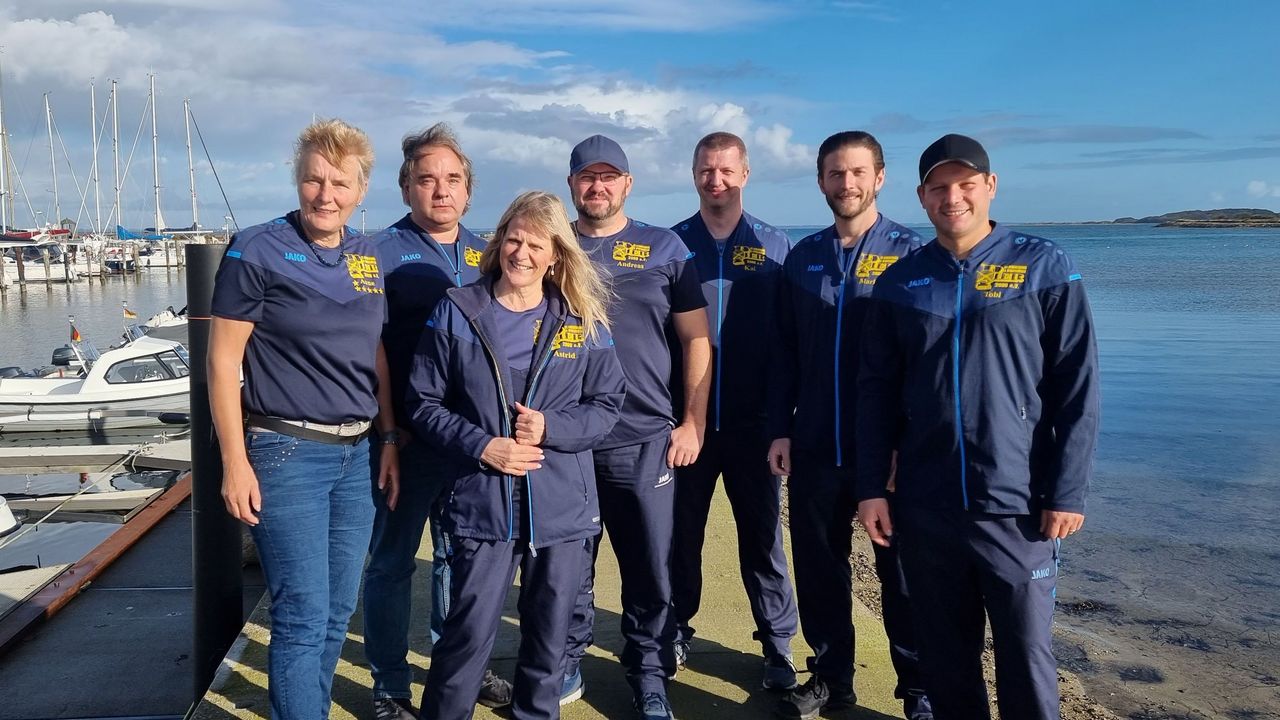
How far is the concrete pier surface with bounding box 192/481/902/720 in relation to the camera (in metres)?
3.42

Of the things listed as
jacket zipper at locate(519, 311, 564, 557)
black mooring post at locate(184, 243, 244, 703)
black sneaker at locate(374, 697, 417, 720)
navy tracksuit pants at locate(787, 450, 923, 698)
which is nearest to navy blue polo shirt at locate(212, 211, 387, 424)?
jacket zipper at locate(519, 311, 564, 557)

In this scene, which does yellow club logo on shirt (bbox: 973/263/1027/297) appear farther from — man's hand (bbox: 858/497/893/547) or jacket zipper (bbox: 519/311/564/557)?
jacket zipper (bbox: 519/311/564/557)

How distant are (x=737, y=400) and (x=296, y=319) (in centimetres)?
174

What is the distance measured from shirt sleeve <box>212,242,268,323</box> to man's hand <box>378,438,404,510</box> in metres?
0.68

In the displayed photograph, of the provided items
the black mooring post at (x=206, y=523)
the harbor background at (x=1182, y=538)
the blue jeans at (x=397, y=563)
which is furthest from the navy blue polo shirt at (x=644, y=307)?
the harbor background at (x=1182, y=538)

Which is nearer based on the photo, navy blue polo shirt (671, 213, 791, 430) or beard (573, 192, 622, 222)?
beard (573, 192, 622, 222)

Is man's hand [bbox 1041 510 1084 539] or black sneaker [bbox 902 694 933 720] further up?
man's hand [bbox 1041 510 1084 539]

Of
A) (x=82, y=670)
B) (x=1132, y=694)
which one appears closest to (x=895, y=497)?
(x=1132, y=694)

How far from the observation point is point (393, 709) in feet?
10.8

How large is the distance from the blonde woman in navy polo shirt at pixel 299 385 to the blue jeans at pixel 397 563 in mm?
321

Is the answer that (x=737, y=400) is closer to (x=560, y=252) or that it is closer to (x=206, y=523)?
(x=560, y=252)

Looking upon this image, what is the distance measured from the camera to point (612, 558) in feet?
17.3

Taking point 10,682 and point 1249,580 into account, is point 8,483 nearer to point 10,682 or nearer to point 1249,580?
point 10,682

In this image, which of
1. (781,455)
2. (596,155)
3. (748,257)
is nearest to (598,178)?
(596,155)
